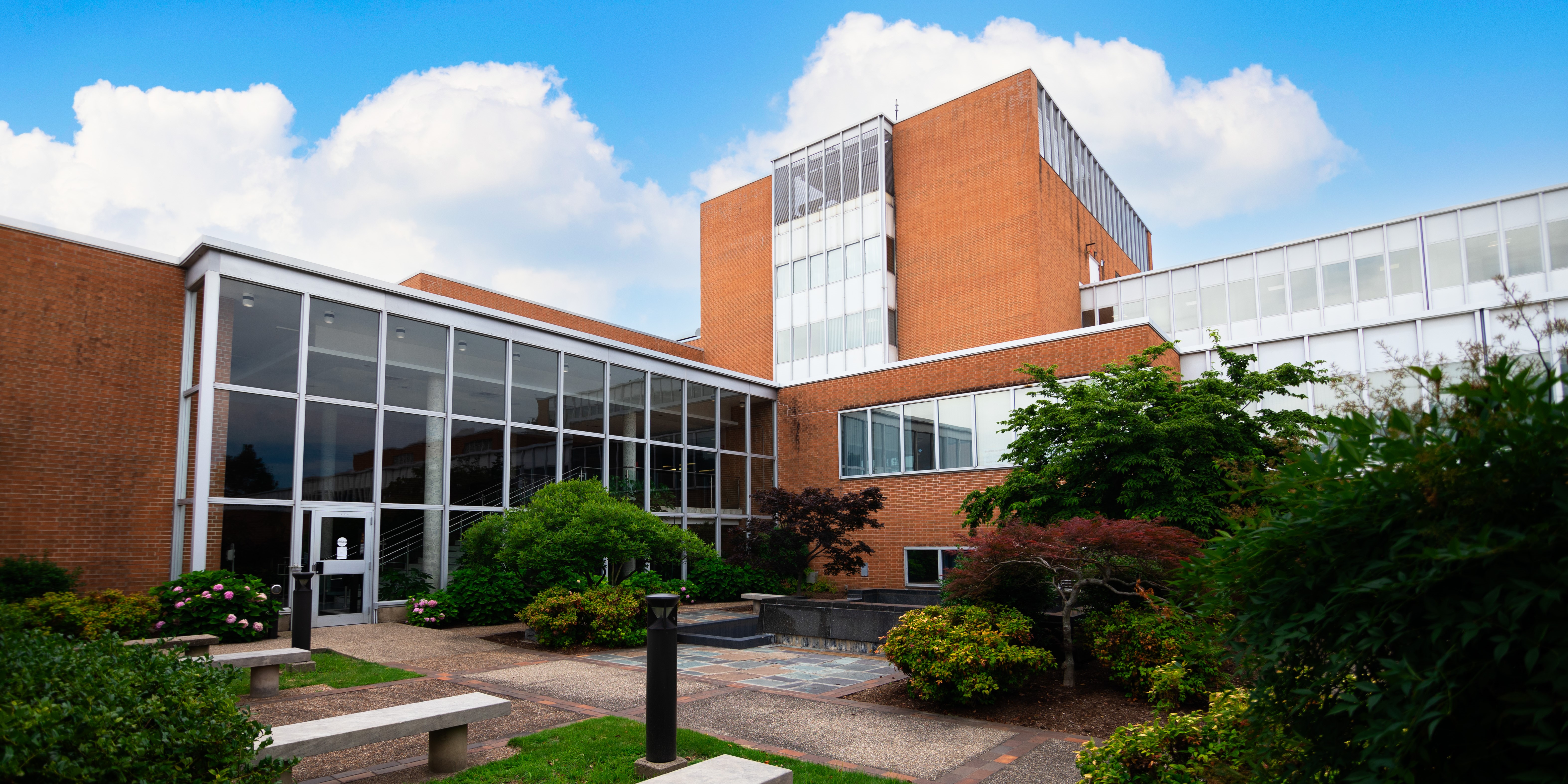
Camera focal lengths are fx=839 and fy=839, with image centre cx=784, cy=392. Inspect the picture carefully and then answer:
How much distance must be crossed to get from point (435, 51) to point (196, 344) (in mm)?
7215

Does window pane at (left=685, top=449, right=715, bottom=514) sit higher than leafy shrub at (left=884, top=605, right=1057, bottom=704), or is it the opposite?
window pane at (left=685, top=449, right=715, bottom=514)

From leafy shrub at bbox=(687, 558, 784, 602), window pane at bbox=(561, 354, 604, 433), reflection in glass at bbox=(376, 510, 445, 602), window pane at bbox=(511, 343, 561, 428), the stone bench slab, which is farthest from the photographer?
leafy shrub at bbox=(687, 558, 784, 602)

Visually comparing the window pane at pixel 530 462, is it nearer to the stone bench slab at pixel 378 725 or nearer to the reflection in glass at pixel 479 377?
the reflection in glass at pixel 479 377

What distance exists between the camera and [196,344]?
15969 mm

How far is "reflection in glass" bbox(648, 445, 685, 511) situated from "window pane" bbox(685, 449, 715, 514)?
35cm

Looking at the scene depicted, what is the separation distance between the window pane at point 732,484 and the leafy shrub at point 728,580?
2.23m

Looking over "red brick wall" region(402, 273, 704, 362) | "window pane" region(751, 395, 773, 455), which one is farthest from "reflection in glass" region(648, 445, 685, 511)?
"red brick wall" region(402, 273, 704, 362)

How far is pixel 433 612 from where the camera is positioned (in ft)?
51.8

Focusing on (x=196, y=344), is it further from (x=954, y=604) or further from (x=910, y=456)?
(x=910, y=456)

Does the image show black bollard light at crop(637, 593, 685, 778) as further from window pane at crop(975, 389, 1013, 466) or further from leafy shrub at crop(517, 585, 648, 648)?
window pane at crop(975, 389, 1013, 466)

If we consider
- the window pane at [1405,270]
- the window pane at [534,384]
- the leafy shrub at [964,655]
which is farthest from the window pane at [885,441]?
the window pane at [1405,270]

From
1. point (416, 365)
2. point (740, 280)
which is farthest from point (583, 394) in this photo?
point (740, 280)

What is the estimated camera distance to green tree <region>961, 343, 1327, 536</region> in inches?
432

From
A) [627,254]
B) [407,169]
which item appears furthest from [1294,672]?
[627,254]
